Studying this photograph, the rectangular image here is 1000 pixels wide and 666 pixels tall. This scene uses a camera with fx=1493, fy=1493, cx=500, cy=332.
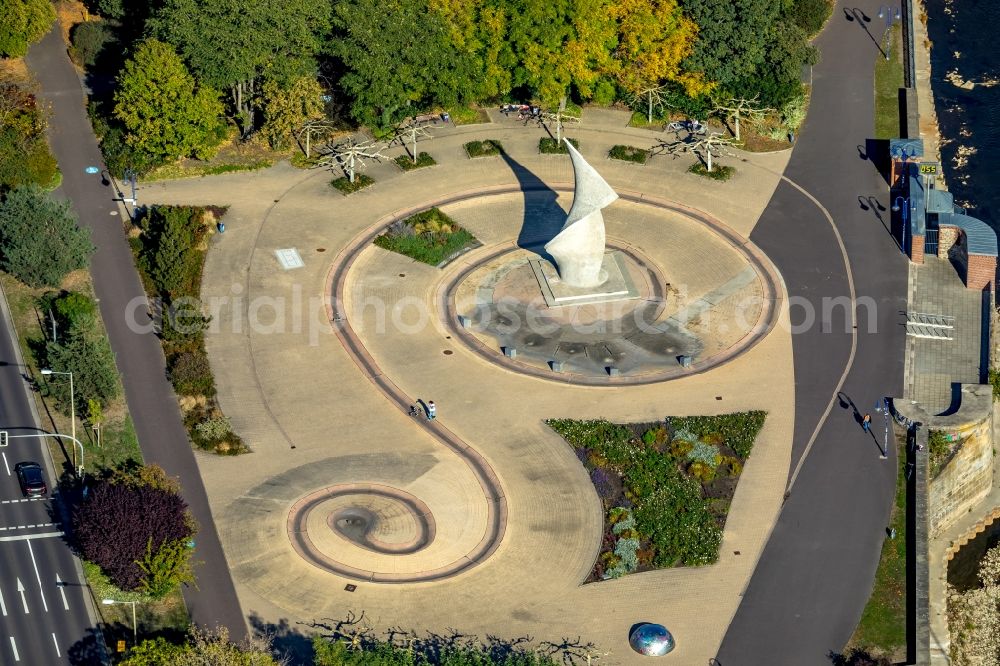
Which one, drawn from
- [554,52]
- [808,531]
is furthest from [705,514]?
[554,52]

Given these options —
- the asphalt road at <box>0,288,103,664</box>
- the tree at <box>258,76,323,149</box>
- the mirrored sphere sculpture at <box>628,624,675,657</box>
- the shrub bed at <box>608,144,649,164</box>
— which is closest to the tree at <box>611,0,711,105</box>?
the shrub bed at <box>608,144,649,164</box>

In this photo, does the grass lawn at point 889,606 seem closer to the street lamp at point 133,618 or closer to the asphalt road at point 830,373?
the asphalt road at point 830,373

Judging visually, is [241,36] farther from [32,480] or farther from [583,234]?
[32,480]

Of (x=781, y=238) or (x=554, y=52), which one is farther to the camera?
(x=554, y=52)

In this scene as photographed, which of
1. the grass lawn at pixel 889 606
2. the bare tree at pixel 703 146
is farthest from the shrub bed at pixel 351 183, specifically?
the grass lawn at pixel 889 606

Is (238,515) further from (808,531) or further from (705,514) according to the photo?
(808,531)

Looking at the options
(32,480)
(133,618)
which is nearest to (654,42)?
(32,480)
